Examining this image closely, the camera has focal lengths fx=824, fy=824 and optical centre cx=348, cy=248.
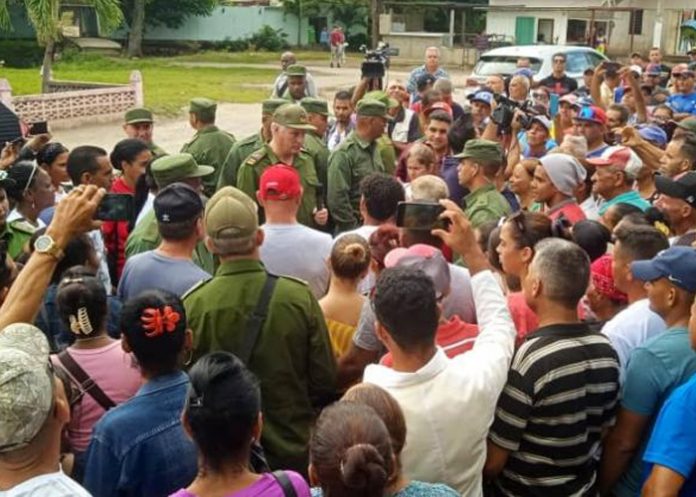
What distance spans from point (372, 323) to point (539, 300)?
747mm

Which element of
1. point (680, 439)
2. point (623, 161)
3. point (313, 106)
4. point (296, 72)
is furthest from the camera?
A: point (296, 72)

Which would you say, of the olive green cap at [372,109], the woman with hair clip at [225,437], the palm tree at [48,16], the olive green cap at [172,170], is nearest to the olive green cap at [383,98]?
the olive green cap at [372,109]

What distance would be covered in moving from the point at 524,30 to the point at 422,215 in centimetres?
3498

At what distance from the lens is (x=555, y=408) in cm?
304

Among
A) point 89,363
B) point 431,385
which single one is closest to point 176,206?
point 89,363

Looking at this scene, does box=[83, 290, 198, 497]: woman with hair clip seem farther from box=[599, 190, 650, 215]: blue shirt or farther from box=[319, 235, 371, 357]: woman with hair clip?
box=[599, 190, 650, 215]: blue shirt

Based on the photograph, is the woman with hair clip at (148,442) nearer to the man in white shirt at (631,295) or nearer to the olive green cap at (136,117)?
the man in white shirt at (631,295)

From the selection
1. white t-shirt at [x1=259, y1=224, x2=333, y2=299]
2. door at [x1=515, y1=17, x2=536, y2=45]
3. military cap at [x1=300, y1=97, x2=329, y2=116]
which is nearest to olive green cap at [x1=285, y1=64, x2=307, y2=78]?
military cap at [x1=300, y1=97, x2=329, y2=116]

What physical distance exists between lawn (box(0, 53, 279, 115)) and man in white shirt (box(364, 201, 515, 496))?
1911cm

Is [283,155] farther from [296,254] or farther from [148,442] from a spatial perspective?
[148,442]

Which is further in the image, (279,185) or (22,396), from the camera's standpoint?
(279,185)

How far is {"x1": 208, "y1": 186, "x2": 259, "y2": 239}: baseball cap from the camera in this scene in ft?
12.0

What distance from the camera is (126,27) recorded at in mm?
39812

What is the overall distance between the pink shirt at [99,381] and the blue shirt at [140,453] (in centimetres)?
40
